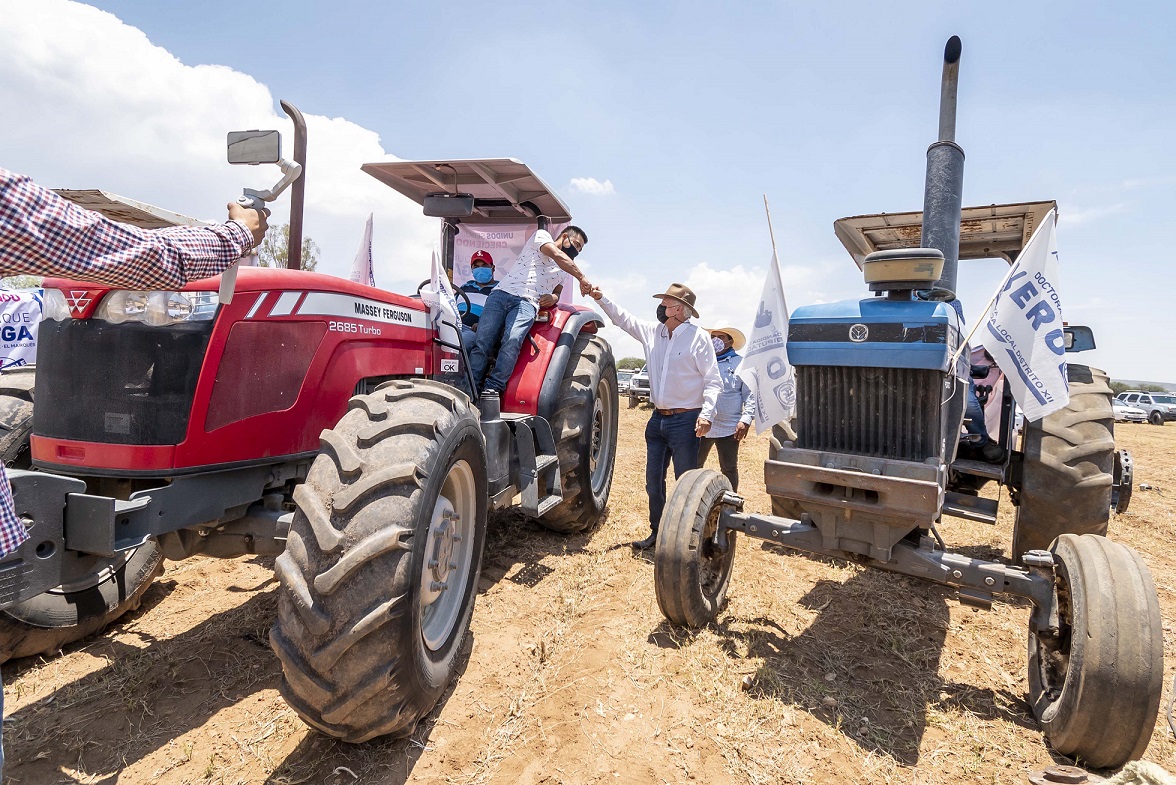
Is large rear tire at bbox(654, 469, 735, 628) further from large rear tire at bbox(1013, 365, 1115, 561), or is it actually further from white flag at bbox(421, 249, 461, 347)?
large rear tire at bbox(1013, 365, 1115, 561)

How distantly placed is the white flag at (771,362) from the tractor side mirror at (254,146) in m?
2.33

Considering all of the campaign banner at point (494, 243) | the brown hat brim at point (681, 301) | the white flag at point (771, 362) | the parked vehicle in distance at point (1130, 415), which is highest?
the campaign banner at point (494, 243)

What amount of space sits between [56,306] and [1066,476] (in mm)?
4882

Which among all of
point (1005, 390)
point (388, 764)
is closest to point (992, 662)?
point (1005, 390)

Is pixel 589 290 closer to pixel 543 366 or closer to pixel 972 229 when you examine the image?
pixel 543 366

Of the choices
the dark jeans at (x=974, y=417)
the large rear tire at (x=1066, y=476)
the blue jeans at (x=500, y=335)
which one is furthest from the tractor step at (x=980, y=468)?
the blue jeans at (x=500, y=335)

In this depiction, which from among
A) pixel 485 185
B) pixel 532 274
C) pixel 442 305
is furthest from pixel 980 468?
pixel 485 185

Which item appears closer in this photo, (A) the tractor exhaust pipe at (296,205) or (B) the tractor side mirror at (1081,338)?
(A) the tractor exhaust pipe at (296,205)

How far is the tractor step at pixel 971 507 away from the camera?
12.2ft

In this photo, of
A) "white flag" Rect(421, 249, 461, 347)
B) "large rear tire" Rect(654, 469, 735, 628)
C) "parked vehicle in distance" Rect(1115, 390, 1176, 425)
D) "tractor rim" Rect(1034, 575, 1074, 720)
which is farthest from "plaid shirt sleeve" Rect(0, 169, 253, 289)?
"parked vehicle in distance" Rect(1115, 390, 1176, 425)

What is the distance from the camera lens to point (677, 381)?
4629mm

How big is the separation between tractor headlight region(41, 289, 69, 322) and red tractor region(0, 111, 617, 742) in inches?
0.4

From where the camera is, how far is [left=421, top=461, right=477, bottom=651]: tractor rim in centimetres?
257

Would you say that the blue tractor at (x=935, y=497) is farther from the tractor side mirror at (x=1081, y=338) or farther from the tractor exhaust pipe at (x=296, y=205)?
the tractor exhaust pipe at (x=296, y=205)
